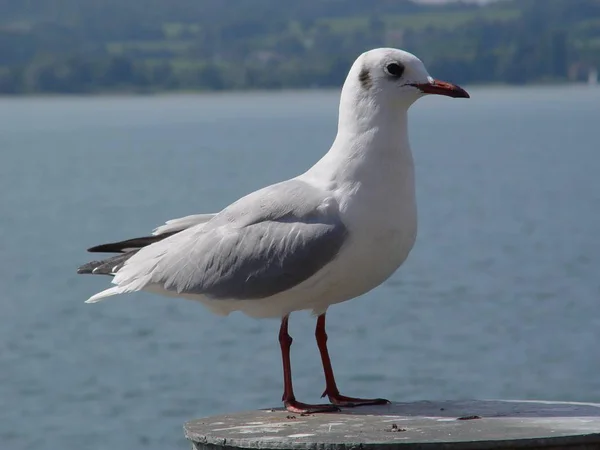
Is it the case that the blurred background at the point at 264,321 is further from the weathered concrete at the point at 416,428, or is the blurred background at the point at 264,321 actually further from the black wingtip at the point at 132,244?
the weathered concrete at the point at 416,428

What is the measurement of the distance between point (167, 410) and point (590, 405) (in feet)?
42.0

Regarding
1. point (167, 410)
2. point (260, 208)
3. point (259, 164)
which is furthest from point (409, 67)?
point (259, 164)

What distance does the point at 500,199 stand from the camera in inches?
1919

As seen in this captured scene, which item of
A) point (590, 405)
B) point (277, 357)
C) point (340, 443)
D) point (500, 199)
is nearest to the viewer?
point (340, 443)

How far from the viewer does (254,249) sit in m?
7.39

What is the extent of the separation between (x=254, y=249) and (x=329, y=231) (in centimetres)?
54

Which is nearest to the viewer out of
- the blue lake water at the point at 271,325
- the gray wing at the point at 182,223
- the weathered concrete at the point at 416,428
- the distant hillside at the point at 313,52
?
the weathered concrete at the point at 416,428

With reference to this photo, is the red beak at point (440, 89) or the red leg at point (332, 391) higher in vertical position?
the red beak at point (440, 89)

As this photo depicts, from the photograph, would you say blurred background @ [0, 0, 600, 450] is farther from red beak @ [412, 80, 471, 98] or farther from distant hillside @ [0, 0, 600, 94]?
distant hillside @ [0, 0, 600, 94]

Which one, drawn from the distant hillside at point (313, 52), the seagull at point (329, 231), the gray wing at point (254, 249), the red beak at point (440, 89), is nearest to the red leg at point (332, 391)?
the seagull at point (329, 231)

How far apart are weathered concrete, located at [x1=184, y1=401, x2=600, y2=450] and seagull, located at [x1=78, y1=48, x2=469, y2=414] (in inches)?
16.7

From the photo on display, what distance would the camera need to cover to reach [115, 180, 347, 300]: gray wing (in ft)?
23.4

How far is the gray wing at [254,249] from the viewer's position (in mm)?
7117

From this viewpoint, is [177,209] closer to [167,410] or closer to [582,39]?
[167,410]
